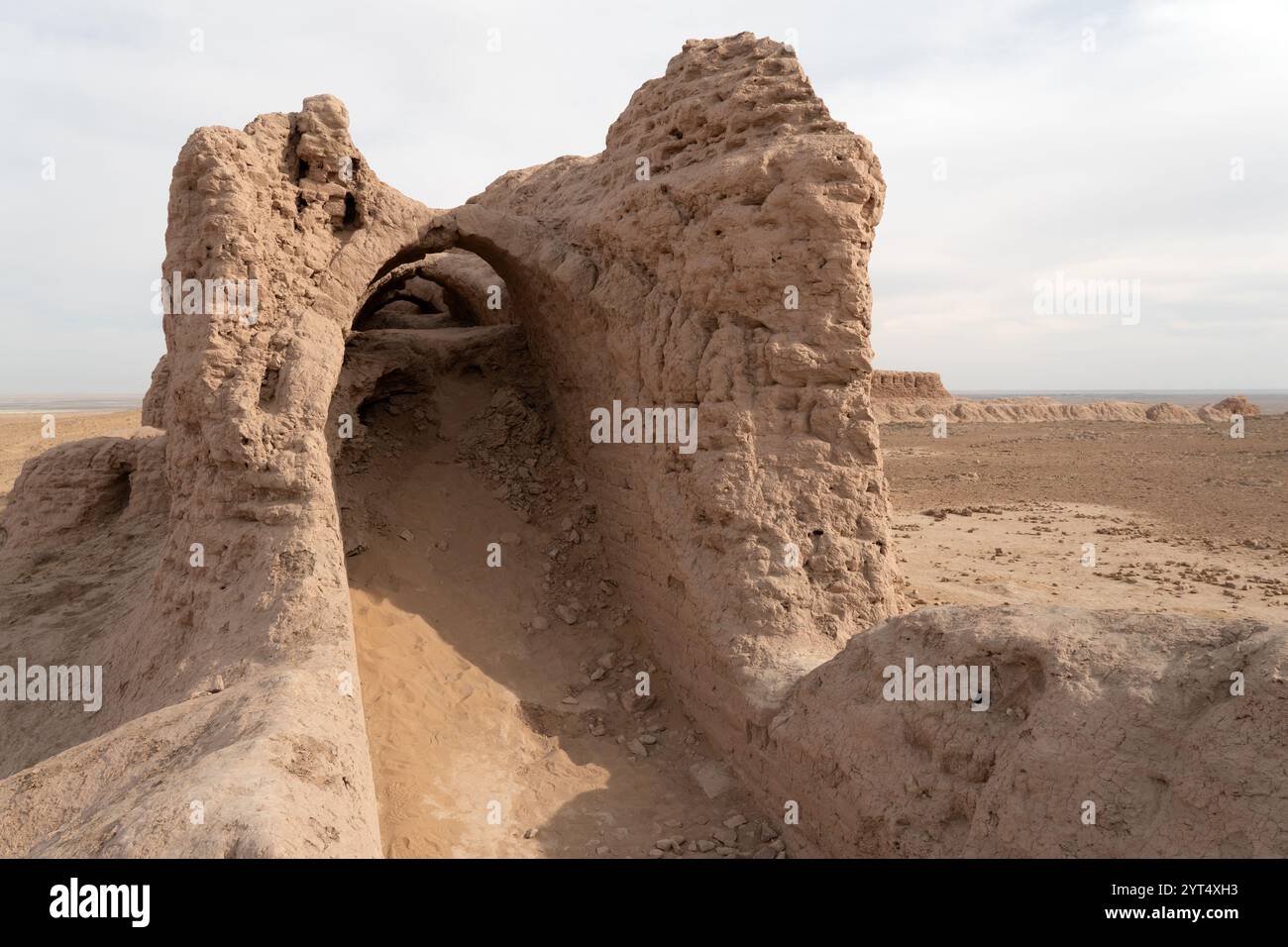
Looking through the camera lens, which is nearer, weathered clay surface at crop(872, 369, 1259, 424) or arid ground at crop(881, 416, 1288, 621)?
arid ground at crop(881, 416, 1288, 621)

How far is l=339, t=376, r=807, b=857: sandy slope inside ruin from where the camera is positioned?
17.3ft

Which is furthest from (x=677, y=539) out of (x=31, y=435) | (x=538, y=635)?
(x=31, y=435)

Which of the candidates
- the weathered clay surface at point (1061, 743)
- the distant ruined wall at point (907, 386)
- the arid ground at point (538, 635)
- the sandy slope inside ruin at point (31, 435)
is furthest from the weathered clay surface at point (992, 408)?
the weathered clay surface at point (1061, 743)

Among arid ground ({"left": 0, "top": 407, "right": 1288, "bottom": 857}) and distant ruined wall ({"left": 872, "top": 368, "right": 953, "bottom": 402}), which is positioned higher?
distant ruined wall ({"left": 872, "top": 368, "right": 953, "bottom": 402})

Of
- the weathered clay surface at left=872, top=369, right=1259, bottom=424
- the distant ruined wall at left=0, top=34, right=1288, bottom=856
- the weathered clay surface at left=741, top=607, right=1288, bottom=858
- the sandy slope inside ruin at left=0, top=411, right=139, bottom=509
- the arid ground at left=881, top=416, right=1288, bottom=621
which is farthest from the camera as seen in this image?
the weathered clay surface at left=872, top=369, right=1259, bottom=424

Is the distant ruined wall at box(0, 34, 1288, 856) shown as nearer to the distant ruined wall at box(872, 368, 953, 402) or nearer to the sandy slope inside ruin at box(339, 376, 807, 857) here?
the sandy slope inside ruin at box(339, 376, 807, 857)

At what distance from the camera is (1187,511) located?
1503 centimetres

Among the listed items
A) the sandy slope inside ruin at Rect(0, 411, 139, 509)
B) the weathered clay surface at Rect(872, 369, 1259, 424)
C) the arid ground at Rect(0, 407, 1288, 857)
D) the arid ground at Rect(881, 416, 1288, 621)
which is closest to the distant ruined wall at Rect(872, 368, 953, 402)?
the weathered clay surface at Rect(872, 369, 1259, 424)

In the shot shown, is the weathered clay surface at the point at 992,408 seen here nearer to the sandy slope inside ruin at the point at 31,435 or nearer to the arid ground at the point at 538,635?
the arid ground at the point at 538,635

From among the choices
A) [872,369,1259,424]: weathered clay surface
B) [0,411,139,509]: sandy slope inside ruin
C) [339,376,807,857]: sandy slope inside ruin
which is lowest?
[339,376,807,857]: sandy slope inside ruin

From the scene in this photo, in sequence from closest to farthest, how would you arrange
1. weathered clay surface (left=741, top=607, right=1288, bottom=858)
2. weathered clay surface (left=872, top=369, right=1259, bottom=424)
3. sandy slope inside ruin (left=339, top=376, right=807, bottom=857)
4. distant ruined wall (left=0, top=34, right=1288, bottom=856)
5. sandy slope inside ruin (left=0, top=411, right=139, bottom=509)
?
weathered clay surface (left=741, top=607, right=1288, bottom=858)
distant ruined wall (left=0, top=34, right=1288, bottom=856)
sandy slope inside ruin (left=339, top=376, right=807, bottom=857)
sandy slope inside ruin (left=0, top=411, right=139, bottom=509)
weathered clay surface (left=872, top=369, right=1259, bottom=424)

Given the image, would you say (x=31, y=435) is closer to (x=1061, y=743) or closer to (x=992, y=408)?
(x=1061, y=743)
